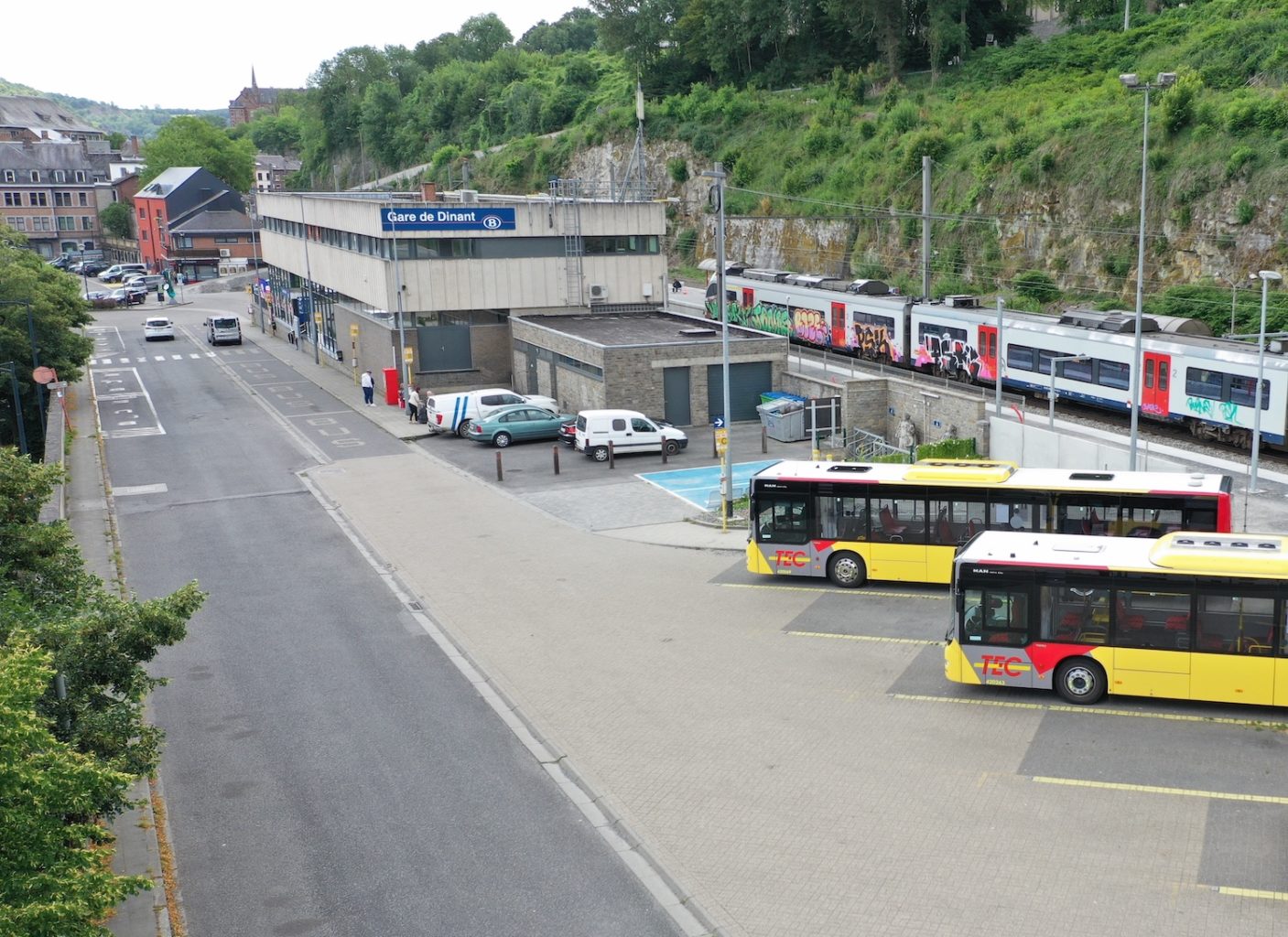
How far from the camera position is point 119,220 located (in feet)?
452

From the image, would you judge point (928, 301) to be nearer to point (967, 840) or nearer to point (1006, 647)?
point (1006, 647)

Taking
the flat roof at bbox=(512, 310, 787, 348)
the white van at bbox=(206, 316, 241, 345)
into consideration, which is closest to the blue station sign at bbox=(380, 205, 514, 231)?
the flat roof at bbox=(512, 310, 787, 348)

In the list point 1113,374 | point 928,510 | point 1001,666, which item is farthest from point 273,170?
point 1001,666

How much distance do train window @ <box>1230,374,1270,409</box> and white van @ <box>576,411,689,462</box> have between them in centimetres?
1506

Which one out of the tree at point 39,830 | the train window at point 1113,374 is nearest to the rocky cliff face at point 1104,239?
the train window at point 1113,374

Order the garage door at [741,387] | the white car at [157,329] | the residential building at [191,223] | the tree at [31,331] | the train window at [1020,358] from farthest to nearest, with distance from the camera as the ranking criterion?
the residential building at [191,223] < the white car at [157,329] < the garage door at [741,387] < the tree at [31,331] < the train window at [1020,358]

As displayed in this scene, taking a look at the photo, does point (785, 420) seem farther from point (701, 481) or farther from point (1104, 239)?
point (1104, 239)

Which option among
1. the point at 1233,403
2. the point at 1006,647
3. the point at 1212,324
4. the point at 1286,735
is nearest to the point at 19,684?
the point at 1006,647

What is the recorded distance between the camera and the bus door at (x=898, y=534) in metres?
22.5

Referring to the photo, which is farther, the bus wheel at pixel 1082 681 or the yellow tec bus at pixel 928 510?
the yellow tec bus at pixel 928 510

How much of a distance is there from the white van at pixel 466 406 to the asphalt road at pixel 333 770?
9.84 metres

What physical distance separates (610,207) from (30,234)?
11817 cm

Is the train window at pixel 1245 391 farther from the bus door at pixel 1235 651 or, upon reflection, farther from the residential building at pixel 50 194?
the residential building at pixel 50 194

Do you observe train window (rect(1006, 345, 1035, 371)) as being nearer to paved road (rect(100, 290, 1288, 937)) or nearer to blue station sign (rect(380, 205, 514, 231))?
paved road (rect(100, 290, 1288, 937))
